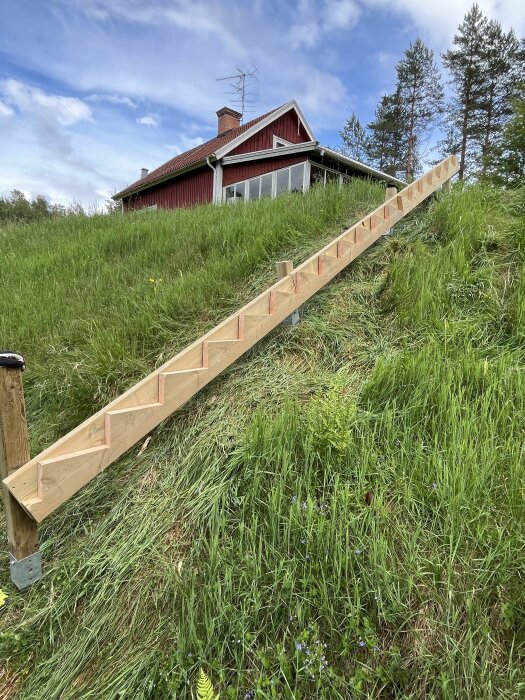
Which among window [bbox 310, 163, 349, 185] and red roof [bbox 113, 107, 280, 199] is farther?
red roof [bbox 113, 107, 280, 199]

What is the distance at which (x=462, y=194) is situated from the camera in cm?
438

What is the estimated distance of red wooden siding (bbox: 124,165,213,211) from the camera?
1591 cm

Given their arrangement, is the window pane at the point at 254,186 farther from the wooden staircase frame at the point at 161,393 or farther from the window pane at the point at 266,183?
the wooden staircase frame at the point at 161,393

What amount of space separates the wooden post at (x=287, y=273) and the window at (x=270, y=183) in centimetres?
1207

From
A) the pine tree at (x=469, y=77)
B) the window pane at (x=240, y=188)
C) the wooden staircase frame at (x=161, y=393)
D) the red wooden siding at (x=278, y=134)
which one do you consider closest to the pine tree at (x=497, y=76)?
the pine tree at (x=469, y=77)

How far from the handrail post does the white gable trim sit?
14810 millimetres

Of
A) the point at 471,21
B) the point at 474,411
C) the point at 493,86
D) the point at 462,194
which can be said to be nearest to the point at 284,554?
the point at 474,411

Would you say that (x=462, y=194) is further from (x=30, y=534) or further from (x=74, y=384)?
(x=30, y=534)

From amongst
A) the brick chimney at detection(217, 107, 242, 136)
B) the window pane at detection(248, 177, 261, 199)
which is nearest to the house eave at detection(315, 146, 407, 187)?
the window pane at detection(248, 177, 261, 199)

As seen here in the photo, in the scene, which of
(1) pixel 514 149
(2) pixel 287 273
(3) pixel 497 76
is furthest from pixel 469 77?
(2) pixel 287 273

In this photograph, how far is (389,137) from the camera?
29266mm

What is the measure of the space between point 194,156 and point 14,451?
19.0m

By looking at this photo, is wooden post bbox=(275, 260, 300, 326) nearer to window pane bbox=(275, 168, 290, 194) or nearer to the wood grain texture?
the wood grain texture

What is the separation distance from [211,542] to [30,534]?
0.91 m
